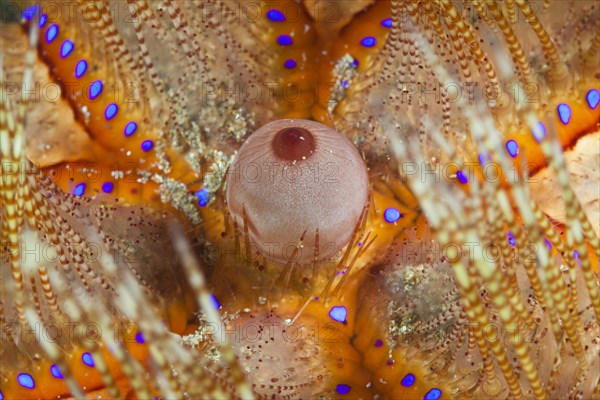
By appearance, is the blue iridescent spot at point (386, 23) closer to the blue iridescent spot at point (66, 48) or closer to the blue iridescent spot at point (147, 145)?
the blue iridescent spot at point (147, 145)

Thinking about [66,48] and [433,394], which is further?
[66,48]

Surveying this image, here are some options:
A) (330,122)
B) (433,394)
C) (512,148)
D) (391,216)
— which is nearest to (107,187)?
(330,122)

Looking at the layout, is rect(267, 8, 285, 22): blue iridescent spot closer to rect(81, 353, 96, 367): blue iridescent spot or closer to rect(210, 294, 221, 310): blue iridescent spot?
rect(210, 294, 221, 310): blue iridescent spot

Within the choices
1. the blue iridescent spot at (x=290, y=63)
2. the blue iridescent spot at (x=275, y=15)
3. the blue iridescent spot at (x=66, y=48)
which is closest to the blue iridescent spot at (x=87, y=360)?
the blue iridescent spot at (x=66, y=48)

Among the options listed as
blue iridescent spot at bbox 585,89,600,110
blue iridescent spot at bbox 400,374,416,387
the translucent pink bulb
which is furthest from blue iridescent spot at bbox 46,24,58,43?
blue iridescent spot at bbox 585,89,600,110

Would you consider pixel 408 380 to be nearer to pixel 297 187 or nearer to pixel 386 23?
pixel 297 187

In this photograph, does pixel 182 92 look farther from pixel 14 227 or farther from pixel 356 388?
pixel 356 388
